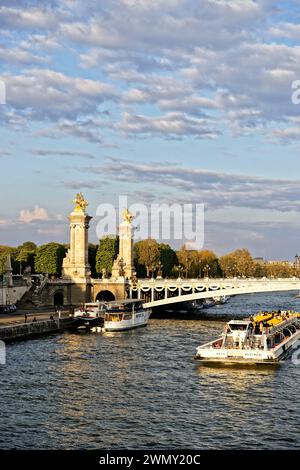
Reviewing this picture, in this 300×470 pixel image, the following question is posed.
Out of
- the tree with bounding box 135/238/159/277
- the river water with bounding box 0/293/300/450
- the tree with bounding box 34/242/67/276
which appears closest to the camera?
the river water with bounding box 0/293/300/450

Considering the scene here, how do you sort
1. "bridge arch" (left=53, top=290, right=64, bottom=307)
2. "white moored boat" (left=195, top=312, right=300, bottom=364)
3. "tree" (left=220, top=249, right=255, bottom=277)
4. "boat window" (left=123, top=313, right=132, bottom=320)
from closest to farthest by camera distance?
"white moored boat" (left=195, top=312, right=300, bottom=364) < "boat window" (left=123, top=313, right=132, bottom=320) < "bridge arch" (left=53, top=290, right=64, bottom=307) < "tree" (left=220, top=249, right=255, bottom=277)

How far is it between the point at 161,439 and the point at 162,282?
59.2m

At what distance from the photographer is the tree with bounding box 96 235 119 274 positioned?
112 metres

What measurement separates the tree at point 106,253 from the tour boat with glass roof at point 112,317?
36716mm

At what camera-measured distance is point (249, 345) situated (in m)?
→ 49.4

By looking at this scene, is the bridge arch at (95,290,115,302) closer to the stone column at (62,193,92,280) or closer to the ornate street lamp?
the stone column at (62,193,92,280)

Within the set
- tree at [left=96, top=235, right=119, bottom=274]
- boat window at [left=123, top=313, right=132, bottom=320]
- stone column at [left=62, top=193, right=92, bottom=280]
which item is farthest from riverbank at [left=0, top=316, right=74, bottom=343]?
tree at [left=96, top=235, right=119, bottom=274]

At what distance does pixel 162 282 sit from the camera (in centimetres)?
8725

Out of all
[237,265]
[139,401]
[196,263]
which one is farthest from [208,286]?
[237,265]

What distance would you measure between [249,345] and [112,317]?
74.3 feet

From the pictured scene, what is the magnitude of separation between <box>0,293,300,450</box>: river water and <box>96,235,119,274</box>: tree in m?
57.5
